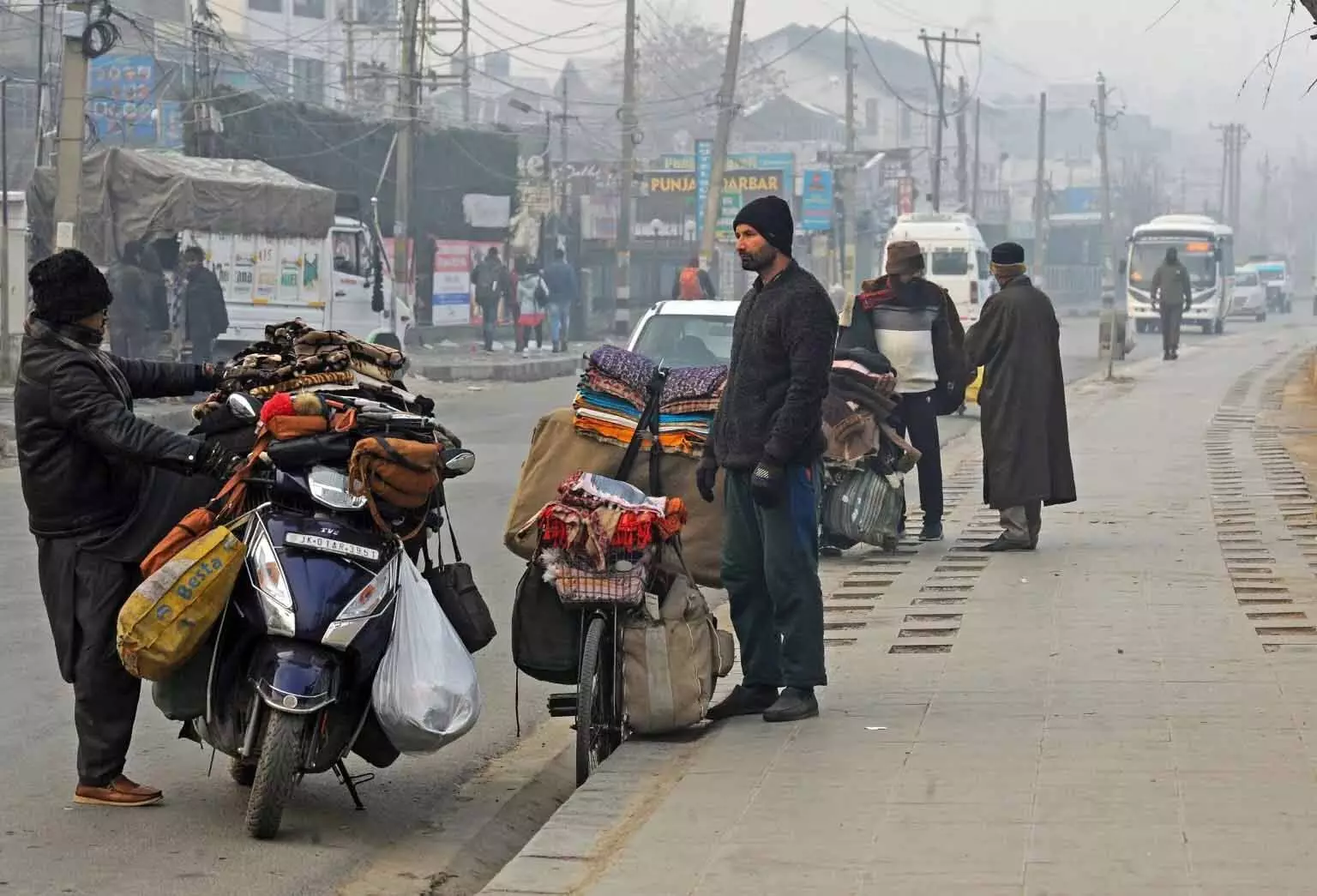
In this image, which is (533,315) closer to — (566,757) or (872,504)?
(872,504)

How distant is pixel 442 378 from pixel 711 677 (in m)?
24.1

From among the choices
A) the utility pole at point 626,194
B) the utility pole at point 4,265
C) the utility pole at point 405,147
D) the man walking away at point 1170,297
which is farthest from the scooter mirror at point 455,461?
the utility pole at point 626,194

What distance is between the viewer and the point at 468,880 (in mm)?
5508

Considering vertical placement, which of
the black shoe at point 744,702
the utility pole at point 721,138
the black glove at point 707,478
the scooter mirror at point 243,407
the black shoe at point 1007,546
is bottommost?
the black shoe at point 744,702

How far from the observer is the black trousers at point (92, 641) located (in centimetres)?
578

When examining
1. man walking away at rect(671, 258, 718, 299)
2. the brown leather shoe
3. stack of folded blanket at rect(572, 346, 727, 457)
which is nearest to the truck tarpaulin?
man walking away at rect(671, 258, 718, 299)

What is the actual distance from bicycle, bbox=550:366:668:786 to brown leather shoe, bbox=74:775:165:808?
1.29 meters

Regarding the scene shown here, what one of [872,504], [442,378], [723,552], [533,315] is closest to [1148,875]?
[723,552]

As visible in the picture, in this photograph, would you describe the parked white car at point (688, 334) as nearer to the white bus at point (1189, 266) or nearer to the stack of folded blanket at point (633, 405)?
the stack of folded blanket at point (633, 405)

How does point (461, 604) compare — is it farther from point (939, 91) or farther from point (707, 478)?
point (939, 91)

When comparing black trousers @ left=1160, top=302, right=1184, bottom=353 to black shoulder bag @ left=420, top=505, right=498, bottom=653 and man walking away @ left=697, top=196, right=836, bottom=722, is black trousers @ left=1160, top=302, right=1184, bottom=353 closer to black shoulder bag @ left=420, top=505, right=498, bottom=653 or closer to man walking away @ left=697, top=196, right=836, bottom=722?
man walking away @ left=697, top=196, right=836, bottom=722

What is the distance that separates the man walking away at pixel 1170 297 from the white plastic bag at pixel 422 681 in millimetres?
29687

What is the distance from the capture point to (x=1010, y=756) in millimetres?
5926

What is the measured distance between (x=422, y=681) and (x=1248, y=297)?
68.6 metres
